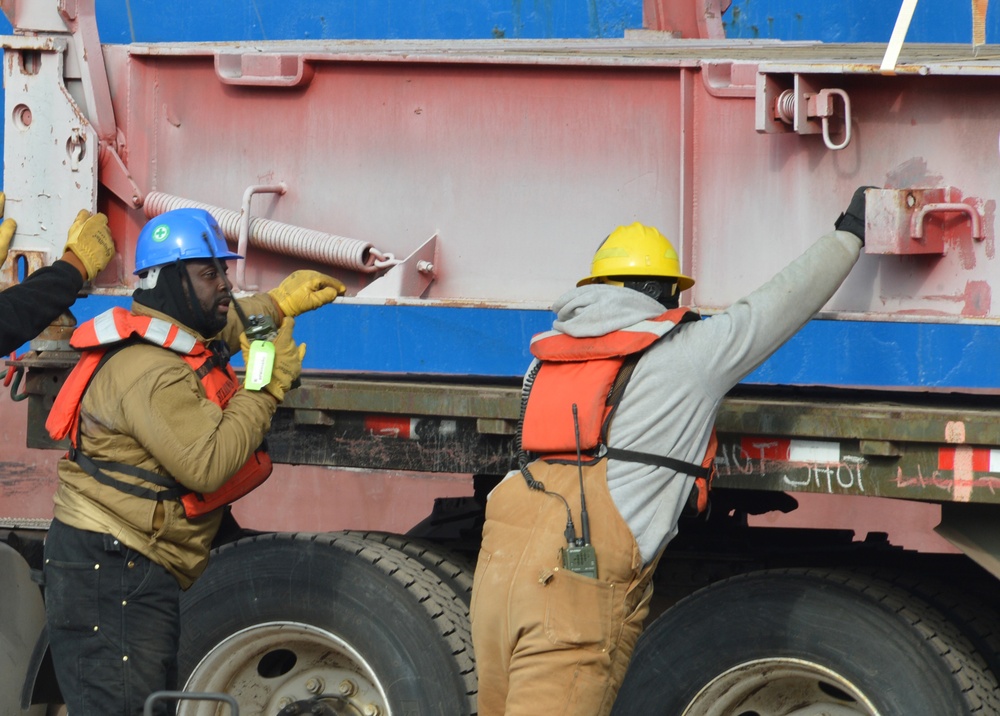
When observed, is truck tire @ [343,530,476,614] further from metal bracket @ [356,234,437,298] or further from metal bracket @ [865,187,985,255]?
metal bracket @ [865,187,985,255]

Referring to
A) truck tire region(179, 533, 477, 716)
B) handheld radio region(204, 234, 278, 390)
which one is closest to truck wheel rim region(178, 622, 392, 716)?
truck tire region(179, 533, 477, 716)

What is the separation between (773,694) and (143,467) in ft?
6.42

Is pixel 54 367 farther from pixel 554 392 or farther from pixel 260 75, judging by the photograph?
pixel 554 392

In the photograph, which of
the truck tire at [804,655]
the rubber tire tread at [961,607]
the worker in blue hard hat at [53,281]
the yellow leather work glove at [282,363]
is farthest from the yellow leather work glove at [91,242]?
the rubber tire tread at [961,607]

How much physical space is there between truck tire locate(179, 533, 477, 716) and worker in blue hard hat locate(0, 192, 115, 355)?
39.0 inches

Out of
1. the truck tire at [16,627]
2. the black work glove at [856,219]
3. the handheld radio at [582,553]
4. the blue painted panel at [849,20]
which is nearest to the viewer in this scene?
the handheld radio at [582,553]

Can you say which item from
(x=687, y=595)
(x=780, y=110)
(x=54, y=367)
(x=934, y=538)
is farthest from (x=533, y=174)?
(x=934, y=538)

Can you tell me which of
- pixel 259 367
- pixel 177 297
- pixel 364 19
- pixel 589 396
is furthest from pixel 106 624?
pixel 364 19

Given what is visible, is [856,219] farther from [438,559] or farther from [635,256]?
[438,559]

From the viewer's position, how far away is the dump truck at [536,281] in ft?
12.4

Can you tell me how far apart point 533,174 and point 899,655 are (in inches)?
72.4

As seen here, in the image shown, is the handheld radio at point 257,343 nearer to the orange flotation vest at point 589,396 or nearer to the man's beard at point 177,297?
the man's beard at point 177,297

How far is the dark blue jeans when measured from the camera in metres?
3.87

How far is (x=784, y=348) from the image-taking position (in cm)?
500
